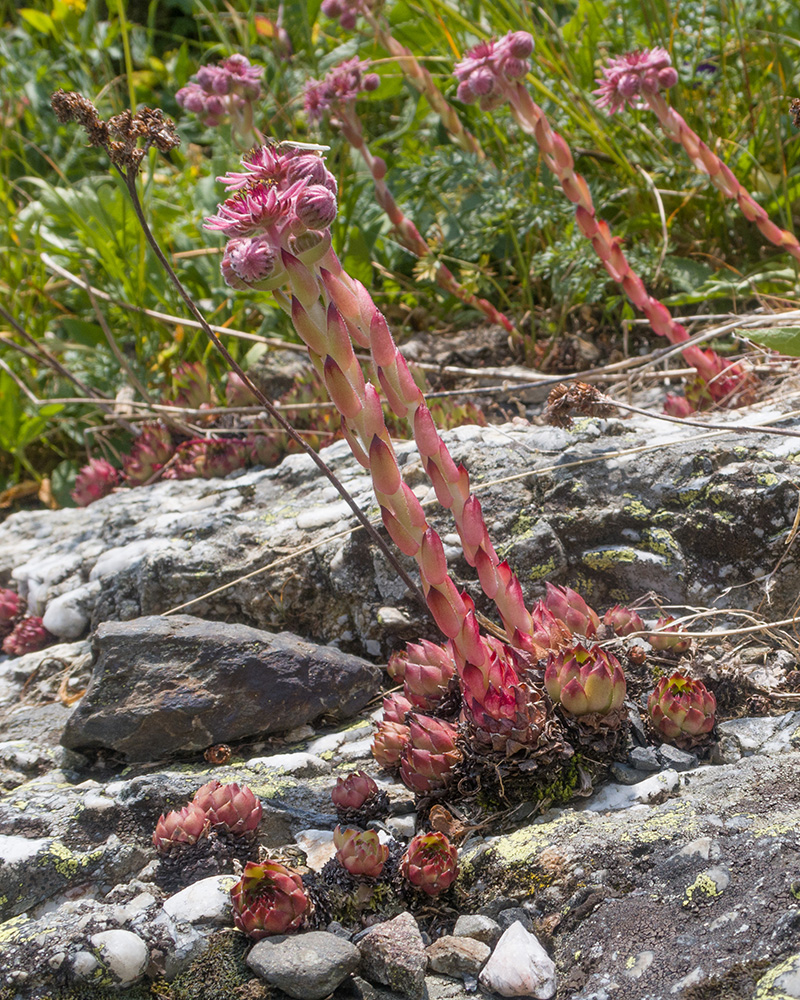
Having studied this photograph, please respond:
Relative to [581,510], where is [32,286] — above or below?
above

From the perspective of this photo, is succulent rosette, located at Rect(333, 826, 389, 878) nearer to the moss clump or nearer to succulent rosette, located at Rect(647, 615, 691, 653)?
the moss clump

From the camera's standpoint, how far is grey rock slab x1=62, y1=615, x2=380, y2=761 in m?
2.19

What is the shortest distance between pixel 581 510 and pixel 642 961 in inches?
53.5

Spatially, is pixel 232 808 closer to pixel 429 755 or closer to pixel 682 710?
pixel 429 755

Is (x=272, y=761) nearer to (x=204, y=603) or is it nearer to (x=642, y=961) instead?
(x=204, y=603)

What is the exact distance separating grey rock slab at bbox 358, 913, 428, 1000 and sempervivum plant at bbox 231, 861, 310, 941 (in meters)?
0.14

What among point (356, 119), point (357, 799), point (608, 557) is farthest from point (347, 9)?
point (357, 799)

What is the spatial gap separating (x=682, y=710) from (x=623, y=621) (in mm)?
330

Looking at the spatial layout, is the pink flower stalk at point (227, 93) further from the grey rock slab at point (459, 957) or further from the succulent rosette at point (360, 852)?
the grey rock slab at point (459, 957)

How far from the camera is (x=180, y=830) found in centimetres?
185

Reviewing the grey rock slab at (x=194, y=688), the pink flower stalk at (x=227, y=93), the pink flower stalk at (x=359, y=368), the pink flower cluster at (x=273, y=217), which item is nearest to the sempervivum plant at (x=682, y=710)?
the pink flower stalk at (x=359, y=368)

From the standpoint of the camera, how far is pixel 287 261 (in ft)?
5.04

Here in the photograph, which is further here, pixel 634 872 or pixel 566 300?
pixel 566 300

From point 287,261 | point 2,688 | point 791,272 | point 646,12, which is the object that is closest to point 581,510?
point 287,261
